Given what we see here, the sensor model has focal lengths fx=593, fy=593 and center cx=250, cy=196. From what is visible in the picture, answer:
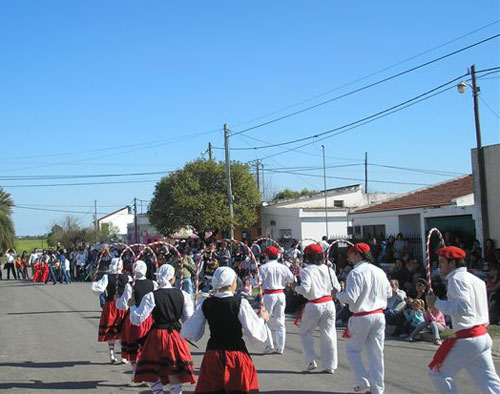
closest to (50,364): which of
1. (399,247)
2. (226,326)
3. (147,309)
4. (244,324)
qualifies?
(147,309)

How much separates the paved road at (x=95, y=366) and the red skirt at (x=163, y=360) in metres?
1.22

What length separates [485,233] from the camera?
1777 centimetres

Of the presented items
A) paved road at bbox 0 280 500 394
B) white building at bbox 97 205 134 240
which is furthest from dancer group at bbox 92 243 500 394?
white building at bbox 97 205 134 240

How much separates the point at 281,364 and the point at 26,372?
408 cm

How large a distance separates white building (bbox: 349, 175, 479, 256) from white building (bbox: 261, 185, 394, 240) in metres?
7.70

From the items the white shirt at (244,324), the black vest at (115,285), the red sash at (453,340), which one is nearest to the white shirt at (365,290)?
the red sash at (453,340)

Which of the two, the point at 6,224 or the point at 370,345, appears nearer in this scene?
the point at 370,345

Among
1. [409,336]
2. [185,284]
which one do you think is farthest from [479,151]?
Answer: [185,284]

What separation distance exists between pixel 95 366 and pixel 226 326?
496 cm

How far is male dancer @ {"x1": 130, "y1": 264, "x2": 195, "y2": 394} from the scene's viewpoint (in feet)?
22.7

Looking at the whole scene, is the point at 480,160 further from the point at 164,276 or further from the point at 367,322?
the point at 164,276

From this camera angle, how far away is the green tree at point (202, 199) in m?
37.3

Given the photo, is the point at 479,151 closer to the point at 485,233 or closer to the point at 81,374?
the point at 485,233

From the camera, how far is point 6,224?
44.1 meters
